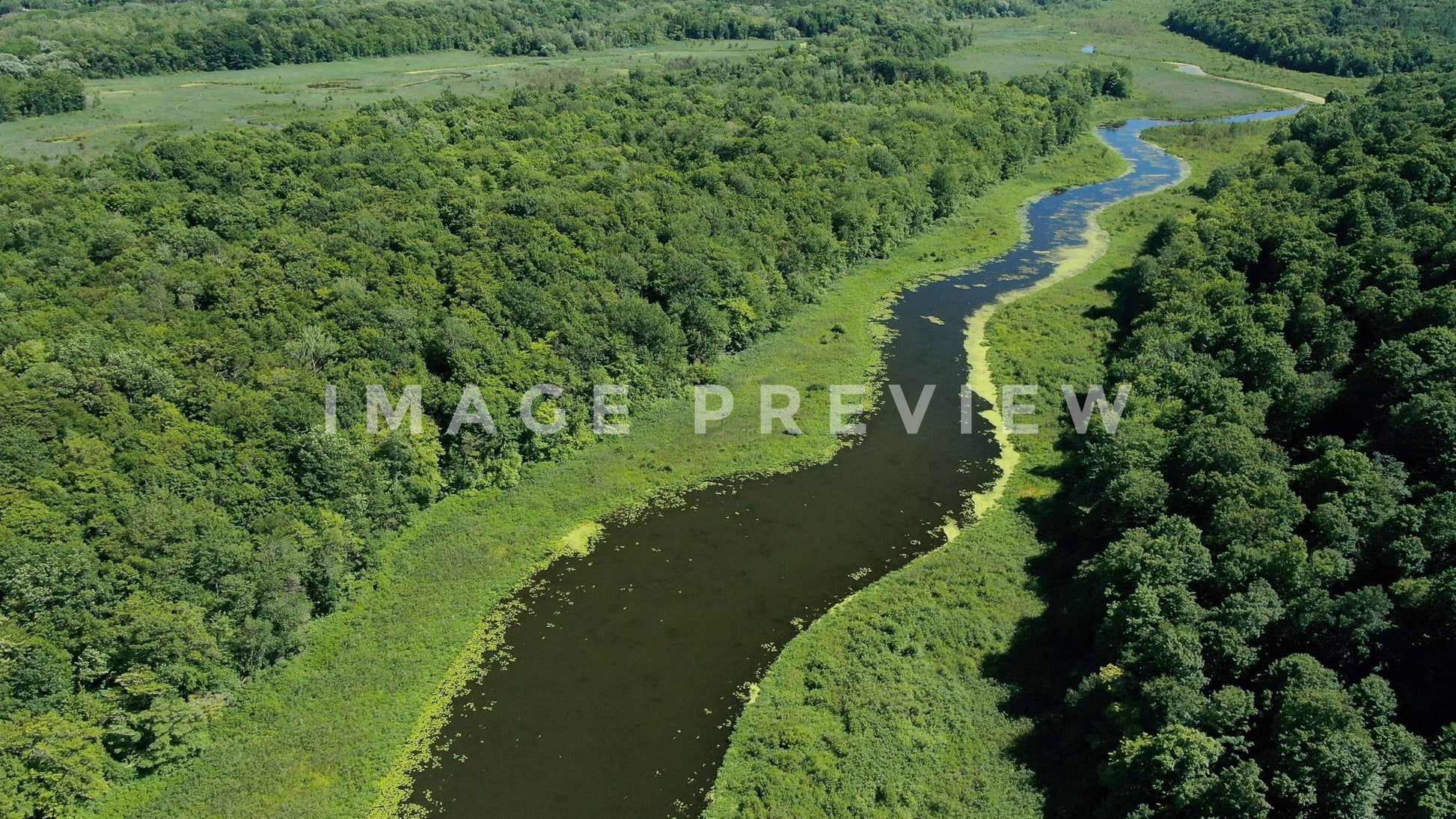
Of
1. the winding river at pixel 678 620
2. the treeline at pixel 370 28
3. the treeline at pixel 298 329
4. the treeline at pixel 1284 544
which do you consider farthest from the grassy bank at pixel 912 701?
the treeline at pixel 370 28

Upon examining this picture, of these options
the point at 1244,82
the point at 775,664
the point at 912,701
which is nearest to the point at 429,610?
the point at 775,664

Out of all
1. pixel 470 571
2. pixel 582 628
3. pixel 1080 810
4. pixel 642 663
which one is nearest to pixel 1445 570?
pixel 1080 810

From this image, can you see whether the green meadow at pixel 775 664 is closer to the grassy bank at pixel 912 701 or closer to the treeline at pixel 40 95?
the grassy bank at pixel 912 701

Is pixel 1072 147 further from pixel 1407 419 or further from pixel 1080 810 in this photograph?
pixel 1080 810

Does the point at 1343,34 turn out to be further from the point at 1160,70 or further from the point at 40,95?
the point at 40,95

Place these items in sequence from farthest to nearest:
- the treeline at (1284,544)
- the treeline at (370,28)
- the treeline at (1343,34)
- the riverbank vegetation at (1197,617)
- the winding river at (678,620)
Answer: the treeline at (1343,34), the treeline at (370,28), the winding river at (678,620), the riverbank vegetation at (1197,617), the treeline at (1284,544)

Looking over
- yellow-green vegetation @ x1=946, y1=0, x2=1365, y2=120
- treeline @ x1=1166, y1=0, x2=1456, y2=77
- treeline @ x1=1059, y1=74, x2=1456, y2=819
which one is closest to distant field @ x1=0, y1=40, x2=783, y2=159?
yellow-green vegetation @ x1=946, y1=0, x2=1365, y2=120
